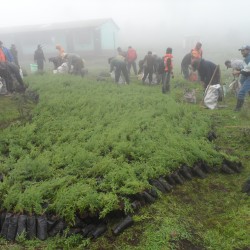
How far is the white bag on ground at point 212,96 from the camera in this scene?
38.1ft

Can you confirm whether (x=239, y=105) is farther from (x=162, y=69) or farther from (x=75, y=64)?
(x=75, y=64)

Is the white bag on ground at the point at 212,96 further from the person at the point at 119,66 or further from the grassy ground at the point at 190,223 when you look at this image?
the person at the point at 119,66

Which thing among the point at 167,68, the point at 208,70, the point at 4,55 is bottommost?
the point at 167,68

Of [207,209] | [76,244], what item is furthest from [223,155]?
[76,244]

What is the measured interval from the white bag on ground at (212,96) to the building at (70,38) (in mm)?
25568

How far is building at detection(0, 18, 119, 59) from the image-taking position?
3553cm

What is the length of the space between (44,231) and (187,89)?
11.1 metres

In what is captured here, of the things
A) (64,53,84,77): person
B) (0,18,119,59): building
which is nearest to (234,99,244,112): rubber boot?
(64,53,84,77): person

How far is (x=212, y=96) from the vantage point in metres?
11.7

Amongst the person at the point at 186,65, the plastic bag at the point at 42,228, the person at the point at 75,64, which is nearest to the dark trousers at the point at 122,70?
the person at the point at 75,64

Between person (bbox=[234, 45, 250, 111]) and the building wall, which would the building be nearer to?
the building wall

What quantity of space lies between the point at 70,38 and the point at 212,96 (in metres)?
28.2

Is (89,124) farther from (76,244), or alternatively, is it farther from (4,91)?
(4,91)

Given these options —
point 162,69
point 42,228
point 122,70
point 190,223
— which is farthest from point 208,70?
point 42,228
